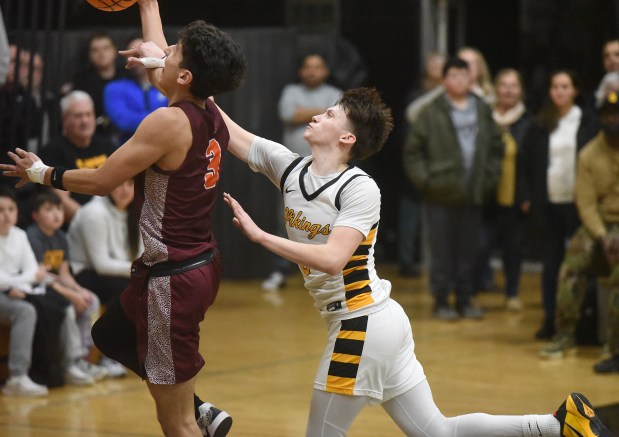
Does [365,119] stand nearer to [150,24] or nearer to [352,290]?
[352,290]

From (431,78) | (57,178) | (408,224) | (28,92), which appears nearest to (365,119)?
(57,178)

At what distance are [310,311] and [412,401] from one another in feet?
16.4

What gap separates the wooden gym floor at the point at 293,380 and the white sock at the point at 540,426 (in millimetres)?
1209

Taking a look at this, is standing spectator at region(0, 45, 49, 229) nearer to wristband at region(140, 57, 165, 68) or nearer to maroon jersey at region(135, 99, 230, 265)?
wristband at region(140, 57, 165, 68)

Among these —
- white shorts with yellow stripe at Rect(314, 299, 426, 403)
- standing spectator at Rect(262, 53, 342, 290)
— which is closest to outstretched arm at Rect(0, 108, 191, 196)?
white shorts with yellow stripe at Rect(314, 299, 426, 403)

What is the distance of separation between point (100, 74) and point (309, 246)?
509cm

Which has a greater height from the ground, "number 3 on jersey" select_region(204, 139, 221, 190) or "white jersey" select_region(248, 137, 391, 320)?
"number 3 on jersey" select_region(204, 139, 221, 190)

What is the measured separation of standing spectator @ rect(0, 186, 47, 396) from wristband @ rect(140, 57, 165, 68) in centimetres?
254

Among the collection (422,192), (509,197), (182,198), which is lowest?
(509,197)

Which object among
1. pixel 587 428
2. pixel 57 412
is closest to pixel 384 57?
pixel 57 412

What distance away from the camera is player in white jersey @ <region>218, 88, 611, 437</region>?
3.79 m

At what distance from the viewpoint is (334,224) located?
3762 mm

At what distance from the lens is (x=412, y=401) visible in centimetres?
390

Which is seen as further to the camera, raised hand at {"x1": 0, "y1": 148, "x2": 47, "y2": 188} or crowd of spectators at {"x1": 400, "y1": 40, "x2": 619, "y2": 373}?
crowd of spectators at {"x1": 400, "y1": 40, "x2": 619, "y2": 373}
